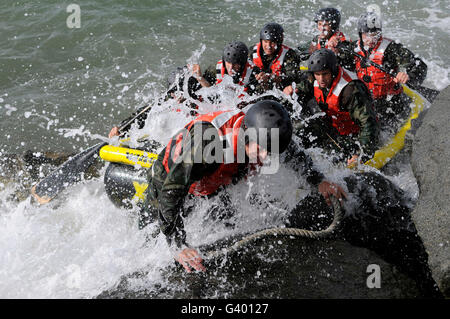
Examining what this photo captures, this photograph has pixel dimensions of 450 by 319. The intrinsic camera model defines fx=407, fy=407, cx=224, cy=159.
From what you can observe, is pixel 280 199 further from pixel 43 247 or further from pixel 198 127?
pixel 43 247

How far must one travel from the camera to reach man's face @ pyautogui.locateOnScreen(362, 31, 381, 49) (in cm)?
586

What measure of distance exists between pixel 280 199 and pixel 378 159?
5.84 ft

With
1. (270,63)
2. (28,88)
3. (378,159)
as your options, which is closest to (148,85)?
(28,88)

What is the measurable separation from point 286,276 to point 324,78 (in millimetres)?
2462

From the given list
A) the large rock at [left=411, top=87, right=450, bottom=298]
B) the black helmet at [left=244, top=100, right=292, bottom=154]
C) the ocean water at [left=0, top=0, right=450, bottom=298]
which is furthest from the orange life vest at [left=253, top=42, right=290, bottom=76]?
the black helmet at [left=244, top=100, right=292, bottom=154]

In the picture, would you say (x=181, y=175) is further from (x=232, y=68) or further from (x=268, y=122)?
(x=232, y=68)

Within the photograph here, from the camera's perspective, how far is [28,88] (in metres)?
8.36

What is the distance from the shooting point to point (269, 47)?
19.6 feet

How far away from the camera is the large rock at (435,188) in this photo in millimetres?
2969

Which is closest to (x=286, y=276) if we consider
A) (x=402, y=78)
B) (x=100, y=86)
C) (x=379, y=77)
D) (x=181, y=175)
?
(x=181, y=175)

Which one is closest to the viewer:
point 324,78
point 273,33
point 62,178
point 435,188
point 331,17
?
point 435,188

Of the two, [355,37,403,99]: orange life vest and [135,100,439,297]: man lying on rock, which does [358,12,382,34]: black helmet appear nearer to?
[355,37,403,99]: orange life vest

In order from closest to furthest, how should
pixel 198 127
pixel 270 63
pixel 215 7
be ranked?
pixel 198 127, pixel 270 63, pixel 215 7

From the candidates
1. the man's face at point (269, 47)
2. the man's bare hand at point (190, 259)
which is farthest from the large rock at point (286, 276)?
the man's face at point (269, 47)
